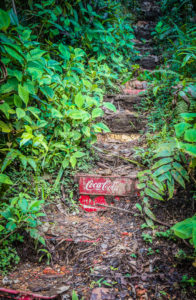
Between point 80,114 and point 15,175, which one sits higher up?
point 80,114

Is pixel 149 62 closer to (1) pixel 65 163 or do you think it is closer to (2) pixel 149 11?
(2) pixel 149 11

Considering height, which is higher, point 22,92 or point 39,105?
point 22,92

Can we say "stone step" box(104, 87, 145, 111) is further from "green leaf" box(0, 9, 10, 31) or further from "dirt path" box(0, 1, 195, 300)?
"green leaf" box(0, 9, 10, 31)

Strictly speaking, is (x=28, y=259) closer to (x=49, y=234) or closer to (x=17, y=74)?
(x=49, y=234)

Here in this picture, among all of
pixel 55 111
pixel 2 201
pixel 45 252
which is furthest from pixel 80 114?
pixel 45 252

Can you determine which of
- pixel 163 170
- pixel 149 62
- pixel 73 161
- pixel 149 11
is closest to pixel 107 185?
pixel 73 161

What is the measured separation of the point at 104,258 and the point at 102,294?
283 mm

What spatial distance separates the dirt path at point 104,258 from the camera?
4.35 feet

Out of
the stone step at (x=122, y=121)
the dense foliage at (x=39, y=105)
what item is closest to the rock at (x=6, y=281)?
the dense foliage at (x=39, y=105)

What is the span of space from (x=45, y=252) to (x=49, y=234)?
14 centimetres

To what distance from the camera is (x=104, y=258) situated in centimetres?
154

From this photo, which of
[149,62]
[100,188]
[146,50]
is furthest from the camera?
[146,50]

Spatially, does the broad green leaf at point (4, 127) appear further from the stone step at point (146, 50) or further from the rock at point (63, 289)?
the stone step at point (146, 50)

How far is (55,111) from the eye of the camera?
2.06 metres
